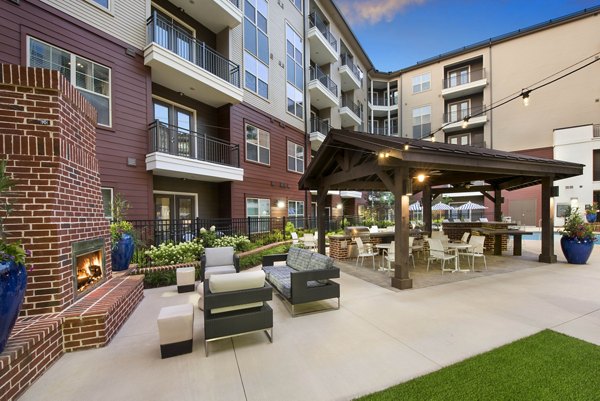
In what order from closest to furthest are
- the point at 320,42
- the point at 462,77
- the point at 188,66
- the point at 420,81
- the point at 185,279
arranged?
1. the point at 185,279
2. the point at 188,66
3. the point at 320,42
4. the point at 462,77
5. the point at 420,81

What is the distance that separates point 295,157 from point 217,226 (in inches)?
286

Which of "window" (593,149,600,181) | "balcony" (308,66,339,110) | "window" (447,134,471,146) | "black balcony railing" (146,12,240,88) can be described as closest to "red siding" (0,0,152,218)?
"black balcony railing" (146,12,240,88)

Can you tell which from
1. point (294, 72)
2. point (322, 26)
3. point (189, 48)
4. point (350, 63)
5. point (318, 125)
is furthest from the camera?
point (350, 63)

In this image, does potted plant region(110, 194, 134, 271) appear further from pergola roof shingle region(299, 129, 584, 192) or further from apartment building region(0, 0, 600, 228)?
pergola roof shingle region(299, 129, 584, 192)

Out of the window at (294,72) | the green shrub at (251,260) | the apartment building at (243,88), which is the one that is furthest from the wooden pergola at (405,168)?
the window at (294,72)

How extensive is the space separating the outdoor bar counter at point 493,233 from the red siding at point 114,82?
40.6 ft

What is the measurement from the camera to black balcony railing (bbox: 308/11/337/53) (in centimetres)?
1700

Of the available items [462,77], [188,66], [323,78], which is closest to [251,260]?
[188,66]

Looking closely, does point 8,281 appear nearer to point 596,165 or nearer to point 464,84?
point 464,84

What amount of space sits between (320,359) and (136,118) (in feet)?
29.8

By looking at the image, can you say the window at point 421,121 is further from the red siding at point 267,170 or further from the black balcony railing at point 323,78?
the red siding at point 267,170

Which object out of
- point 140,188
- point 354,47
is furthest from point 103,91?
point 354,47

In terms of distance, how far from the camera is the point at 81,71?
7.36 meters

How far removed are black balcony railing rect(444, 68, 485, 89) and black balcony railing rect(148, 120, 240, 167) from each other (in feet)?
77.6
